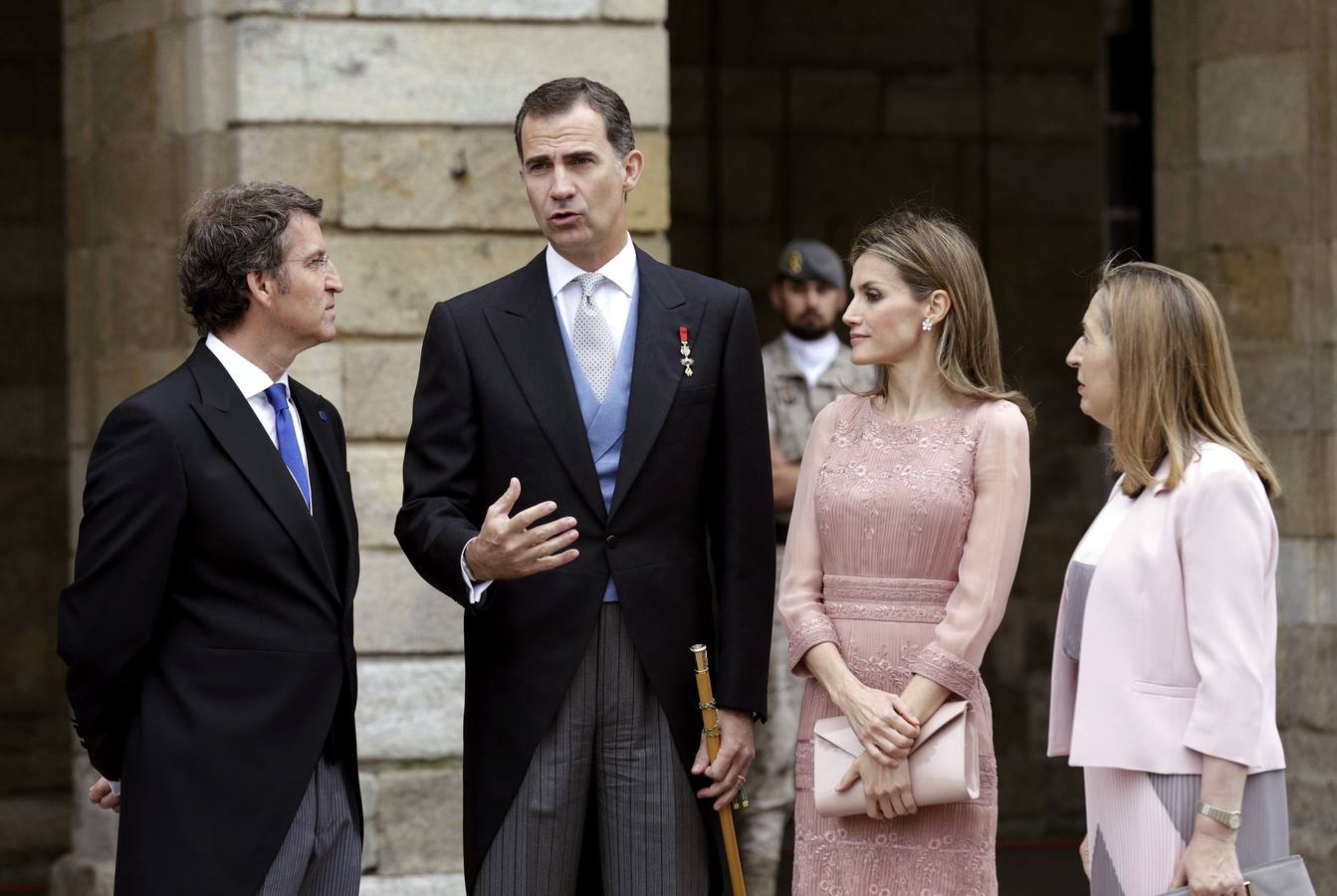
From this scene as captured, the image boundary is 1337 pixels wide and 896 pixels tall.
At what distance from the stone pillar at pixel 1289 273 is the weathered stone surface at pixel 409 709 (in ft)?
9.28

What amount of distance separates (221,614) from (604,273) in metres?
1.02

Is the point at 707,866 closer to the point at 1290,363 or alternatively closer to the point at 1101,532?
the point at 1101,532

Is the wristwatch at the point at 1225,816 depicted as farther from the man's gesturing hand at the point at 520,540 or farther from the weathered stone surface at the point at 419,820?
the weathered stone surface at the point at 419,820

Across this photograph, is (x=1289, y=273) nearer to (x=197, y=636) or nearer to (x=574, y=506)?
(x=574, y=506)

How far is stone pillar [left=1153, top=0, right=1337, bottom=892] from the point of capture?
653 cm

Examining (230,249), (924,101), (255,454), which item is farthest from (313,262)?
(924,101)

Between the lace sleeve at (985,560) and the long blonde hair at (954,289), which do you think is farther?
the long blonde hair at (954,289)

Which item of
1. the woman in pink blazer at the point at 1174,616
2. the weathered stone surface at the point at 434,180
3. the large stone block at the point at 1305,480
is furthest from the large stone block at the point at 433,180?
the large stone block at the point at 1305,480

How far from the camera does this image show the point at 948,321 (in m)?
3.95

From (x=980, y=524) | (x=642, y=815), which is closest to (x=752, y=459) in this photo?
(x=980, y=524)

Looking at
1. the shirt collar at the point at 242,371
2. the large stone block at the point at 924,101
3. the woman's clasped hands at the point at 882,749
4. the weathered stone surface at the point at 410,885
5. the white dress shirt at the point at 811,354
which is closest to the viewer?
the shirt collar at the point at 242,371

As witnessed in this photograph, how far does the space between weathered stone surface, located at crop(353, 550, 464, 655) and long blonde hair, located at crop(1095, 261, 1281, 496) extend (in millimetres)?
2658

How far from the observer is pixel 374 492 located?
5699 millimetres

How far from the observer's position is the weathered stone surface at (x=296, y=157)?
567 cm
